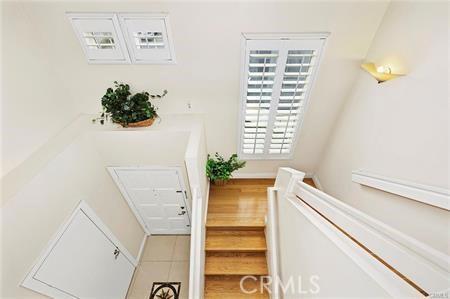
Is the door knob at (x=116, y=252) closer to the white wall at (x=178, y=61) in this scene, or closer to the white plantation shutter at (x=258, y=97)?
the white wall at (x=178, y=61)

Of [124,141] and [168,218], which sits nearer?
[124,141]

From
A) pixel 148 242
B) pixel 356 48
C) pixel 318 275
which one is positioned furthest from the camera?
pixel 148 242

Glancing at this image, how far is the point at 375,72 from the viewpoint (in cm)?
195

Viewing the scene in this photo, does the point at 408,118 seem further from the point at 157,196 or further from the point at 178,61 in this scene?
the point at 157,196

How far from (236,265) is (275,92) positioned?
2362mm

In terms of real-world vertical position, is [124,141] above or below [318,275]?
above

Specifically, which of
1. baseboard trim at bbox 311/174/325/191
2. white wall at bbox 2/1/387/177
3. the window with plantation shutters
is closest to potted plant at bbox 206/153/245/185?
the window with plantation shutters

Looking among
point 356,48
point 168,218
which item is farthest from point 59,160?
point 356,48

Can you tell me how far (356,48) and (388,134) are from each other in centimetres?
101

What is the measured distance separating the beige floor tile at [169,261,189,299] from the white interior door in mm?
745

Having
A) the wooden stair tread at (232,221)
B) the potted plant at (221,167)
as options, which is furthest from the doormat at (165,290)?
the potted plant at (221,167)

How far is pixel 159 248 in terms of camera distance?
3639 mm

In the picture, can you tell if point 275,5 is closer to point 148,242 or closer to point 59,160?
point 59,160

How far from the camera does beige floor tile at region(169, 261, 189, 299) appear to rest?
3.11 m
